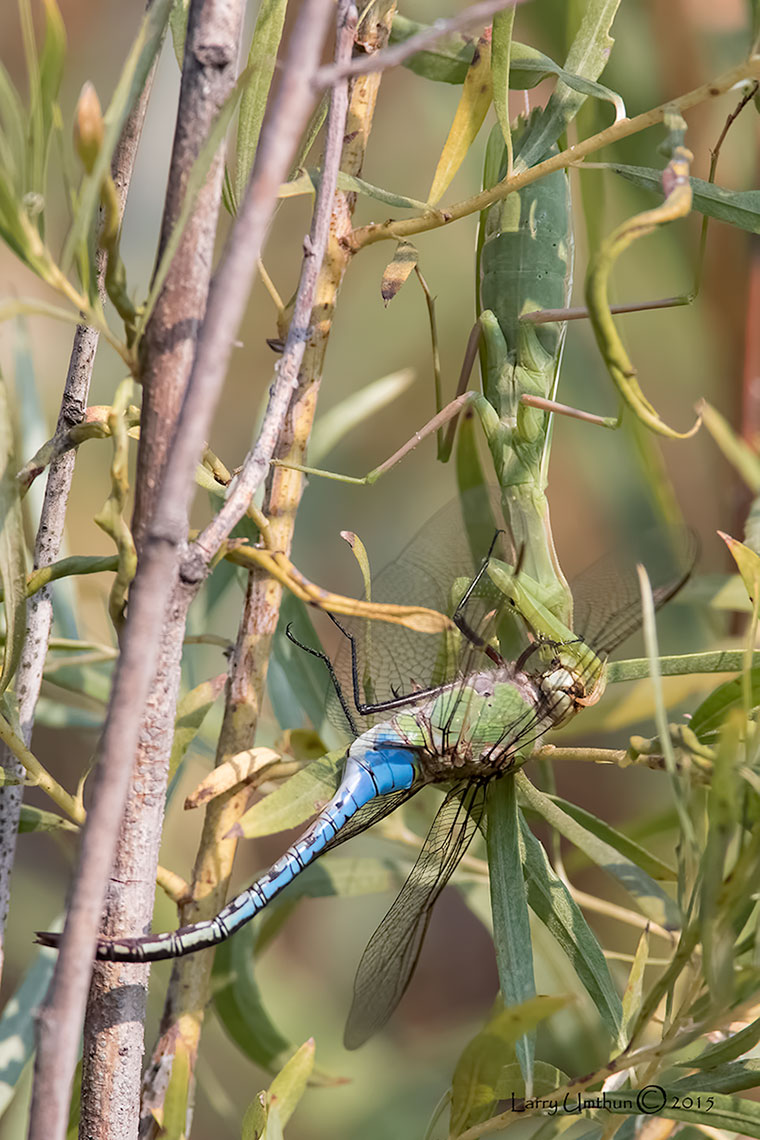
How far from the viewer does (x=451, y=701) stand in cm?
50

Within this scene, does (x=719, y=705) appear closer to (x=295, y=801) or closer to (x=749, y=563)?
(x=749, y=563)

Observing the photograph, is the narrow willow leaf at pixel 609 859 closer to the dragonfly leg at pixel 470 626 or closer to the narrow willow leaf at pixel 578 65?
the dragonfly leg at pixel 470 626

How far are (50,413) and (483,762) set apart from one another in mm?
688

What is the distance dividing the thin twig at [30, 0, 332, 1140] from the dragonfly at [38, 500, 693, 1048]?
202 mm

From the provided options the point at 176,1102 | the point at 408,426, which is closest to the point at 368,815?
the point at 176,1102

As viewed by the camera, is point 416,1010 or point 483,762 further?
point 416,1010

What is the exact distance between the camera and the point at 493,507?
55 centimetres

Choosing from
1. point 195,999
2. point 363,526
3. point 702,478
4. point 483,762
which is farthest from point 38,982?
point 702,478

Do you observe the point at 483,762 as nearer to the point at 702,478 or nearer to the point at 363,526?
the point at 363,526

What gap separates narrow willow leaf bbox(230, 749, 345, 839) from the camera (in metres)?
0.41

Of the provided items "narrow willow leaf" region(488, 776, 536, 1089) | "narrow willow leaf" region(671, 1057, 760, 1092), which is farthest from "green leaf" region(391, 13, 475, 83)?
"narrow willow leaf" region(671, 1057, 760, 1092)

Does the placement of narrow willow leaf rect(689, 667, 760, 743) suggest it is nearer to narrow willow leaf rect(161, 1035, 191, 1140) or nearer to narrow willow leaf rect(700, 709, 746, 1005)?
narrow willow leaf rect(700, 709, 746, 1005)

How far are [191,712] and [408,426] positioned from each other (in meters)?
0.87
